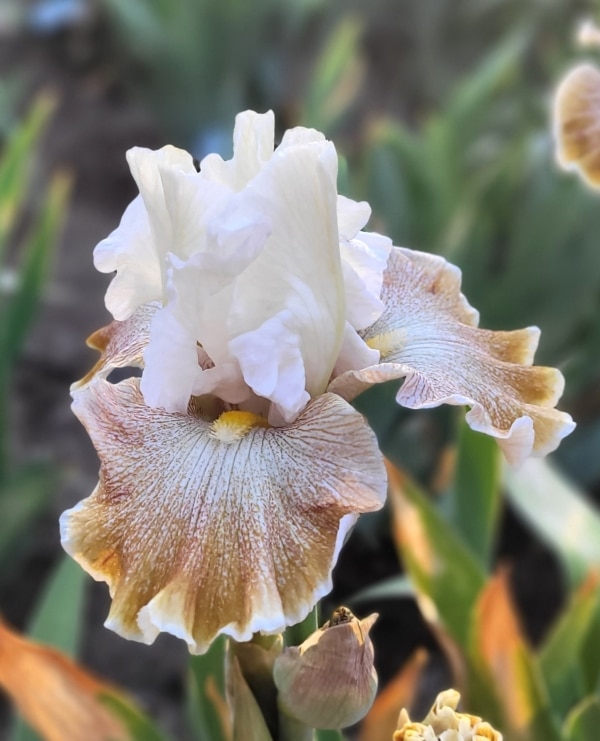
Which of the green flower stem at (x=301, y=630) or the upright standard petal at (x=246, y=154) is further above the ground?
the upright standard petal at (x=246, y=154)

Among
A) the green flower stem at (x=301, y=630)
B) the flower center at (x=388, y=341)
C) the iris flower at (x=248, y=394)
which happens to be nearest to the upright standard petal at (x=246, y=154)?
the iris flower at (x=248, y=394)

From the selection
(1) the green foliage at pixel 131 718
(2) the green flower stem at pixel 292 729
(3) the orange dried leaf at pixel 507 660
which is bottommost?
(3) the orange dried leaf at pixel 507 660

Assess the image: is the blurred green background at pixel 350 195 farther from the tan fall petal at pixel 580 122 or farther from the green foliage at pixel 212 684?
the tan fall petal at pixel 580 122

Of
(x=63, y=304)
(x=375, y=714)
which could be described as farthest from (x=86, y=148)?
(x=375, y=714)

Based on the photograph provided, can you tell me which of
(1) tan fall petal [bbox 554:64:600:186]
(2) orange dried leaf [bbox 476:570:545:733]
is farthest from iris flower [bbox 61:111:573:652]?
(1) tan fall petal [bbox 554:64:600:186]

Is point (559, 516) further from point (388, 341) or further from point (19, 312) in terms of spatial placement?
point (19, 312)
